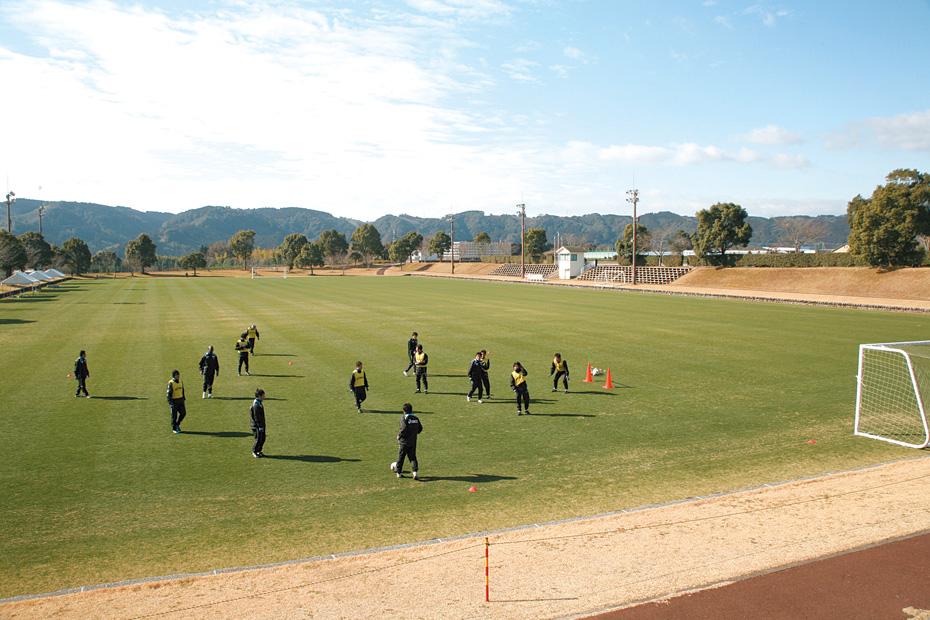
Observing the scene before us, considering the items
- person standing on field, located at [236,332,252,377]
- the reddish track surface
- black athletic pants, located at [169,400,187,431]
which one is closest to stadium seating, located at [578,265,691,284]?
person standing on field, located at [236,332,252,377]

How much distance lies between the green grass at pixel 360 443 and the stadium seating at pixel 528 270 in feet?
263

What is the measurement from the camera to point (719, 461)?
549 inches

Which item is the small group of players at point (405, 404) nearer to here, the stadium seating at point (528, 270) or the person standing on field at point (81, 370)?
the person standing on field at point (81, 370)

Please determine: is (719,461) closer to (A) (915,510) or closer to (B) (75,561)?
(A) (915,510)

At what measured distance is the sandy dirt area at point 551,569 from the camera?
7.93 metres

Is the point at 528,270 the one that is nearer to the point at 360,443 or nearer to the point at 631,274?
the point at 631,274

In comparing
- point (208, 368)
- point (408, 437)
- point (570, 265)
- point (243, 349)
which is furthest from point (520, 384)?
point (570, 265)

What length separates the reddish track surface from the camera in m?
7.80

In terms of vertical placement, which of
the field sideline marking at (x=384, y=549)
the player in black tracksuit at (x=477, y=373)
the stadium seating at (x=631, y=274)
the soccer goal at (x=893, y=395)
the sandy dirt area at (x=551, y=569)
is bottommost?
the field sideline marking at (x=384, y=549)

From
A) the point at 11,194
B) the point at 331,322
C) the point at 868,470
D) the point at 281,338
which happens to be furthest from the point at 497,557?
the point at 11,194

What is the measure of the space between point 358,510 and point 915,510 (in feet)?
31.5

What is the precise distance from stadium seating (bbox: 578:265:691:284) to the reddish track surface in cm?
8166

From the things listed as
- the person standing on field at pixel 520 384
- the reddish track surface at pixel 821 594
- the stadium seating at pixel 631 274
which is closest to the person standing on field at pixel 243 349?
the person standing on field at pixel 520 384

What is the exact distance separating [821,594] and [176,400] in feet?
45.4
